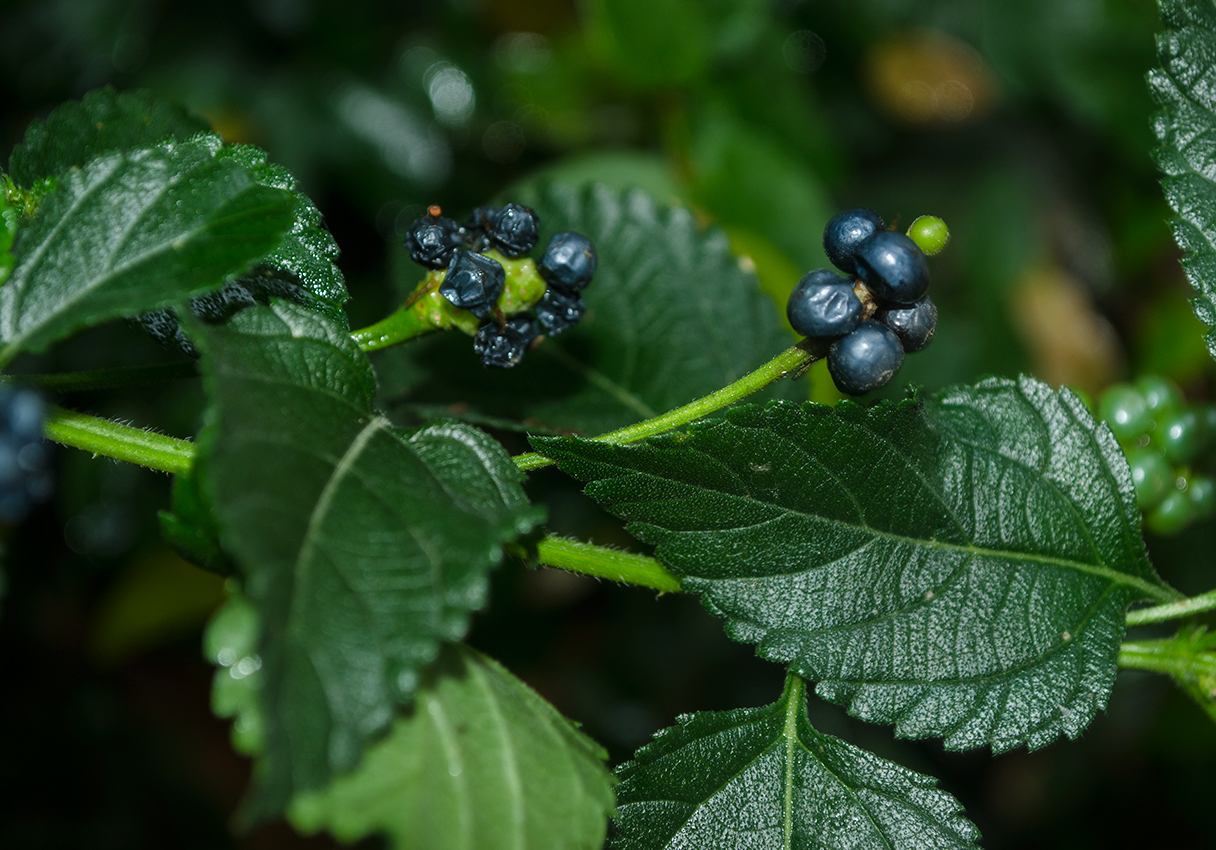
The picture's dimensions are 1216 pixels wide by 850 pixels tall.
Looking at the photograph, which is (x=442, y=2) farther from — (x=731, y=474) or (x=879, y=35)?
(x=731, y=474)

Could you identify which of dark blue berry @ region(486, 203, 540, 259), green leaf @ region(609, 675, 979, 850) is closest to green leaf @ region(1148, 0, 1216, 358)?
green leaf @ region(609, 675, 979, 850)

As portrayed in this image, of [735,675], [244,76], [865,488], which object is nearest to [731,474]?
[865,488]

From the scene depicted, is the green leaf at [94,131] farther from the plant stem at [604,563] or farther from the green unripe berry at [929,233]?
the green unripe berry at [929,233]

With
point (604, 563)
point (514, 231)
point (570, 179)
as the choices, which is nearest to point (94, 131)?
point (514, 231)

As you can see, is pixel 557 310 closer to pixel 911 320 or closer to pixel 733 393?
pixel 733 393

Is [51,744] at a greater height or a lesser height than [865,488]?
lesser
